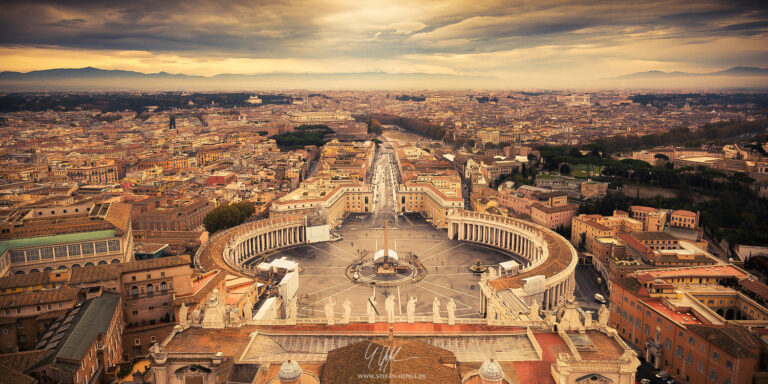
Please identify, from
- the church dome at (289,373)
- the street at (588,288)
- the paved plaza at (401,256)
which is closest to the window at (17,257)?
the paved plaza at (401,256)

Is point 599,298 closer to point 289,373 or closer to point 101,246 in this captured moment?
point 289,373

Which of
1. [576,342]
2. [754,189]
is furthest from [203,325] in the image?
[754,189]

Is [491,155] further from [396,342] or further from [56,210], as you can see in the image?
[396,342]

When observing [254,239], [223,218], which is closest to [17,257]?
[254,239]

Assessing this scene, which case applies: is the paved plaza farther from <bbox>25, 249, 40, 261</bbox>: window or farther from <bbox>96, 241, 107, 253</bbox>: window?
<bbox>25, 249, 40, 261</bbox>: window

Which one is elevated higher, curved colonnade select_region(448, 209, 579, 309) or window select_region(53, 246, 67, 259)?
window select_region(53, 246, 67, 259)

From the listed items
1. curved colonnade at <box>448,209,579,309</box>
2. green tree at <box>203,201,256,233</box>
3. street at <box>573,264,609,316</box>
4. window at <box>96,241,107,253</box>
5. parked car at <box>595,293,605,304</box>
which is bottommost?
street at <box>573,264,609,316</box>
